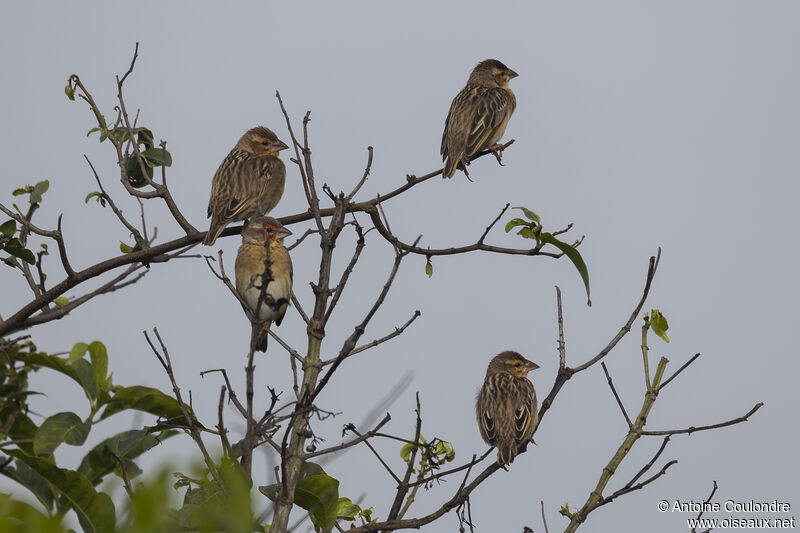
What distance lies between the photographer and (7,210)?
14.7 ft

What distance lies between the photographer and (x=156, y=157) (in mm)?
5379

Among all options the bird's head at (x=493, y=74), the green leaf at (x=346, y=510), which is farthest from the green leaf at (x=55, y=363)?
the bird's head at (x=493, y=74)

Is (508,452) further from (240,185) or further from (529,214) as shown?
(240,185)

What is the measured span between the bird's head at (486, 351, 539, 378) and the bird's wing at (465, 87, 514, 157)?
6.15 ft

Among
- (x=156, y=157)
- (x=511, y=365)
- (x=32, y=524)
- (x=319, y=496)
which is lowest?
(x=32, y=524)

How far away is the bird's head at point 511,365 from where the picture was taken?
821 cm

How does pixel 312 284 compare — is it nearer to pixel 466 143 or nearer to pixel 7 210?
pixel 7 210

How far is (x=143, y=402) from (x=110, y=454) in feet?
0.71

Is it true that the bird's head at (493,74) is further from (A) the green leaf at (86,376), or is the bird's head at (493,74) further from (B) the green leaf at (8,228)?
(A) the green leaf at (86,376)

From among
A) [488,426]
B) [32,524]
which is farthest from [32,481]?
[488,426]

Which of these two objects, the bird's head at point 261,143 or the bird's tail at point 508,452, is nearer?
the bird's tail at point 508,452

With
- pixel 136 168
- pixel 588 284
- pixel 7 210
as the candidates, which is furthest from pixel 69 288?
pixel 588 284

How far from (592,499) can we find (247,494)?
3.80m

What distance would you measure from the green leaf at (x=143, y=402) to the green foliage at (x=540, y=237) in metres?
2.17
